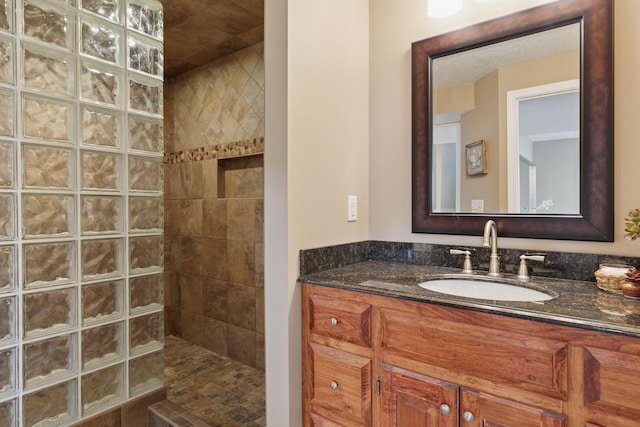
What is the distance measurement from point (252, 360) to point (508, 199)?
6.85ft

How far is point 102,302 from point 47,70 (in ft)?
3.49

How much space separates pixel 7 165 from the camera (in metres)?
1.44

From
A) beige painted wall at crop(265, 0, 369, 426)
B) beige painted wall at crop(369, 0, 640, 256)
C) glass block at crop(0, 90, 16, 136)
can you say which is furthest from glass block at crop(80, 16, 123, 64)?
beige painted wall at crop(369, 0, 640, 256)

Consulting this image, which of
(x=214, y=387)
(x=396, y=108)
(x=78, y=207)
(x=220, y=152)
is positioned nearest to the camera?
(x=78, y=207)

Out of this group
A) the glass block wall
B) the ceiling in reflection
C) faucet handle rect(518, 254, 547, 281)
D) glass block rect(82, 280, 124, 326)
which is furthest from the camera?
the ceiling in reflection

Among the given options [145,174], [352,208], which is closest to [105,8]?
[145,174]

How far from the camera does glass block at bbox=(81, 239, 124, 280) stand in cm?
167

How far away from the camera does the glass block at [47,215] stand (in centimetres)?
150

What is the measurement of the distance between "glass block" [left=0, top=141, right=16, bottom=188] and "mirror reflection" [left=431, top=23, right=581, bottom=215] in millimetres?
1752

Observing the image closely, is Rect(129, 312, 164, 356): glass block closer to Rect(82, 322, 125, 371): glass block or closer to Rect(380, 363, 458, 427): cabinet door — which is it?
Rect(82, 322, 125, 371): glass block

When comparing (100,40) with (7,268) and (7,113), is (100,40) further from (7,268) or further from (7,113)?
(7,268)

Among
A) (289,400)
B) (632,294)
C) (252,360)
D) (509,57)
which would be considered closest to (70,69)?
(289,400)

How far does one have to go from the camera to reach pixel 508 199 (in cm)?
146

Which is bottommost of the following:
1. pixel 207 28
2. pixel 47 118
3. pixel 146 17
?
pixel 47 118
